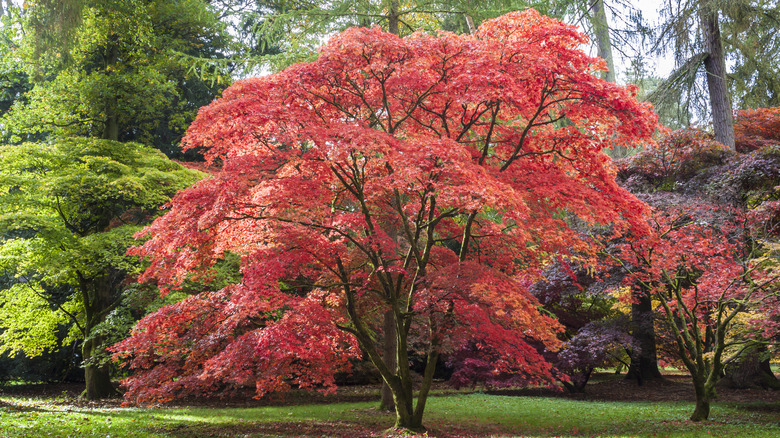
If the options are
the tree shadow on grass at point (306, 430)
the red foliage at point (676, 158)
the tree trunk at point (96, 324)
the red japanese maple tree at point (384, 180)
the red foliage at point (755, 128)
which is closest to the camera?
the red japanese maple tree at point (384, 180)

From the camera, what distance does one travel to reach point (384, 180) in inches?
232

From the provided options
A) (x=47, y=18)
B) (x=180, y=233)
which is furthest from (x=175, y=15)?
(x=180, y=233)

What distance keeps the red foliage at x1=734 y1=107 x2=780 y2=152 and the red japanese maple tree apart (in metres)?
10.4

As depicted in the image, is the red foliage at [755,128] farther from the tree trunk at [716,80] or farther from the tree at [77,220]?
the tree at [77,220]

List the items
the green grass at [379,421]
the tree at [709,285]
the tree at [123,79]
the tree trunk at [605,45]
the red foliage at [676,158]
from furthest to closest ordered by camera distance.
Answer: the tree trunk at [605,45] → the tree at [123,79] → the red foliage at [676,158] → the tree at [709,285] → the green grass at [379,421]

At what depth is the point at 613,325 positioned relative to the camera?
519 inches

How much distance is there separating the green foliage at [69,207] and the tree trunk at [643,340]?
12.1 meters

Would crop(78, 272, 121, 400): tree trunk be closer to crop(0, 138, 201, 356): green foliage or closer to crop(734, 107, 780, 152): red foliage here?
crop(0, 138, 201, 356): green foliage

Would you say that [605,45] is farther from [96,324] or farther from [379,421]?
[96,324]

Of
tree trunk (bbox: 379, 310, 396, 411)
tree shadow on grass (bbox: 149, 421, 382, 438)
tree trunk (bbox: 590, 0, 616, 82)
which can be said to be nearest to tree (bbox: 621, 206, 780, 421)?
tree trunk (bbox: 379, 310, 396, 411)

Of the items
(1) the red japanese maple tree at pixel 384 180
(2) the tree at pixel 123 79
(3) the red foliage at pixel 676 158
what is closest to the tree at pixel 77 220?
(2) the tree at pixel 123 79

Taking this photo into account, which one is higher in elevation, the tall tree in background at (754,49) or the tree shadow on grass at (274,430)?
the tall tree in background at (754,49)

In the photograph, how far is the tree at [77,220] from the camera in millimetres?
11258

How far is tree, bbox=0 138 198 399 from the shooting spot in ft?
36.9
